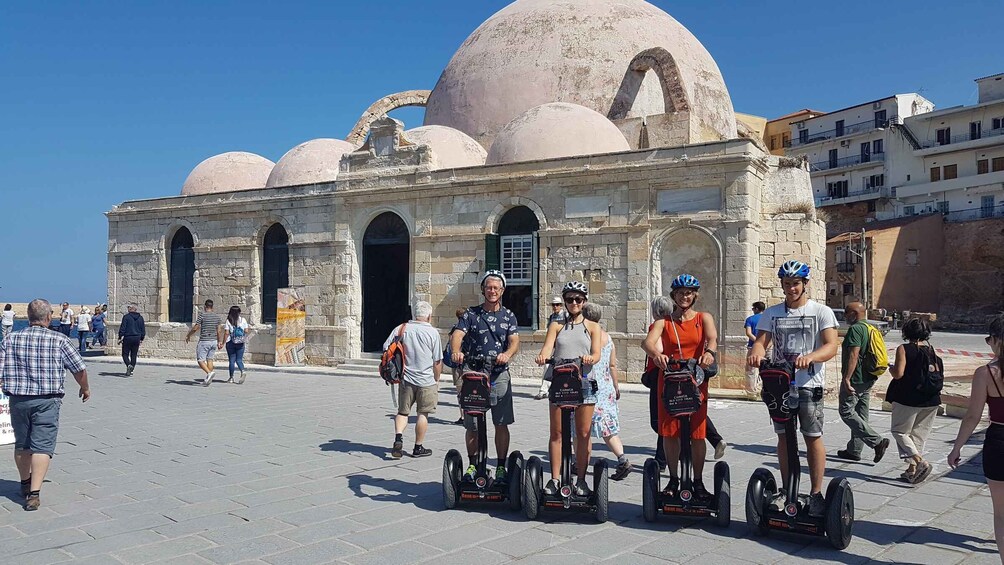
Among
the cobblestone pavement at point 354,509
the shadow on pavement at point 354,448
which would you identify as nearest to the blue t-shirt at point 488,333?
the cobblestone pavement at point 354,509

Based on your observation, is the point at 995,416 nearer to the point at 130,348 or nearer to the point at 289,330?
the point at 289,330

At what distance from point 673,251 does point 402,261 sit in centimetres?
733

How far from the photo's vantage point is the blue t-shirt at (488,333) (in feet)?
17.4

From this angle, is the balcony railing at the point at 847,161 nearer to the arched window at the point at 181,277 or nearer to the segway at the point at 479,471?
the arched window at the point at 181,277

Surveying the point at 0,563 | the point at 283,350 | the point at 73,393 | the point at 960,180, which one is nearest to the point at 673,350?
the point at 0,563

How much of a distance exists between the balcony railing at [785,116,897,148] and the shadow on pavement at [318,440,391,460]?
4998 cm

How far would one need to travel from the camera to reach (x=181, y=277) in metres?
19.0

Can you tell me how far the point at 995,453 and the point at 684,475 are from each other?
5.64ft

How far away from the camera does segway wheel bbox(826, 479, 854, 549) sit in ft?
13.8

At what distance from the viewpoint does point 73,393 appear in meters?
12.4

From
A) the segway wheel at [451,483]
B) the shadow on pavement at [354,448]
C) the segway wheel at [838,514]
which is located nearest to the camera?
the segway wheel at [838,514]

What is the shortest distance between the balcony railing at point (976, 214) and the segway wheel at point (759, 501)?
44050 mm

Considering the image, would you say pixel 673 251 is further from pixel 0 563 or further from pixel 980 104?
pixel 980 104

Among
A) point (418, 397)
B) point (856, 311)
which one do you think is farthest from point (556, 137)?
point (418, 397)
